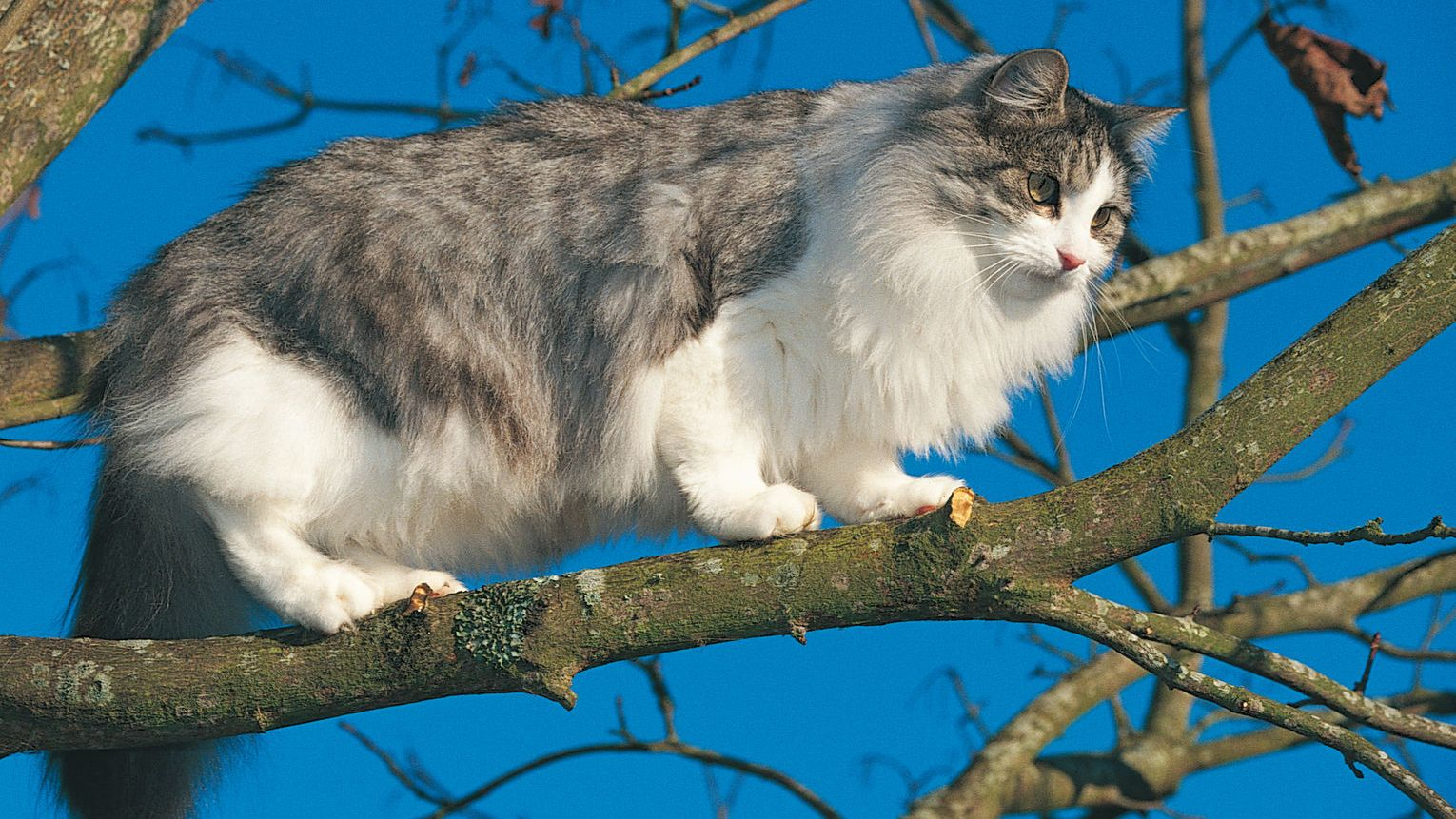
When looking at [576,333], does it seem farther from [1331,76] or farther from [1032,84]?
[1331,76]

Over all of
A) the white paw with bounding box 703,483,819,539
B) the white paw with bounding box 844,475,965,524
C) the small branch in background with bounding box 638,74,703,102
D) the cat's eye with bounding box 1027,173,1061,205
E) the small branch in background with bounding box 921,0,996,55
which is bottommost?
the white paw with bounding box 703,483,819,539

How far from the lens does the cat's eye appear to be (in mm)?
2799

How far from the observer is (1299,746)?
4645mm

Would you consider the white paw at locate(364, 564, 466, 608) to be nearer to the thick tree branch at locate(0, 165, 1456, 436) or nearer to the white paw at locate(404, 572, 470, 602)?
the white paw at locate(404, 572, 470, 602)

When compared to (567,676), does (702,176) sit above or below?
above

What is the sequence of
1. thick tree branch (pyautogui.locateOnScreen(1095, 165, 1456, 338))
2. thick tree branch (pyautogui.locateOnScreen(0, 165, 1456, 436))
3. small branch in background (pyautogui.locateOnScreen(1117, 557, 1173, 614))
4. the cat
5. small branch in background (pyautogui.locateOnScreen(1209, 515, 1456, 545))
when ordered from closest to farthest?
1. small branch in background (pyautogui.locateOnScreen(1209, 515, 1456, 545))
2. the cat
3. thick tree branch (pyautogui.locateOnScreen(0, 165, 1456, 436))
4. thick tree branch (pyautogui.locateOnScreen(1095, 165, 1456, 338))
5. small branch in background (pyautogui.locateOnScreen(1117, 557, 1173, 614))

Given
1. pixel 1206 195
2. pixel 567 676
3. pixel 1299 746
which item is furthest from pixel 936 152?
pixel 1299 746

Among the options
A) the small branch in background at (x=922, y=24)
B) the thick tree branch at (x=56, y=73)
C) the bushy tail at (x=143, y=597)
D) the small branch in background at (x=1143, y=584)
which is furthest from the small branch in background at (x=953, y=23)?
the bushy tail at (x=143, y=597)

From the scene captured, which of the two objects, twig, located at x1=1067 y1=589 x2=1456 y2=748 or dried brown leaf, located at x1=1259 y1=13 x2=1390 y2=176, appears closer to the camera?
twig, located at x1=1067 y1=589 x2=1456 y2=748

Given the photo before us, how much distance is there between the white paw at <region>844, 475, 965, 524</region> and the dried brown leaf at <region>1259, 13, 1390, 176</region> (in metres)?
1.64

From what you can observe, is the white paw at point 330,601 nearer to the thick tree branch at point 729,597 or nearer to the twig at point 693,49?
the thick tree branch at point 729,597

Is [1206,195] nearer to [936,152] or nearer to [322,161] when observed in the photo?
[936,152]

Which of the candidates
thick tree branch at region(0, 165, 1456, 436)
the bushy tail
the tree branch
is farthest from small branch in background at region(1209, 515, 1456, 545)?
the bushy tail

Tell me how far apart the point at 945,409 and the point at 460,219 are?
3.82ft
